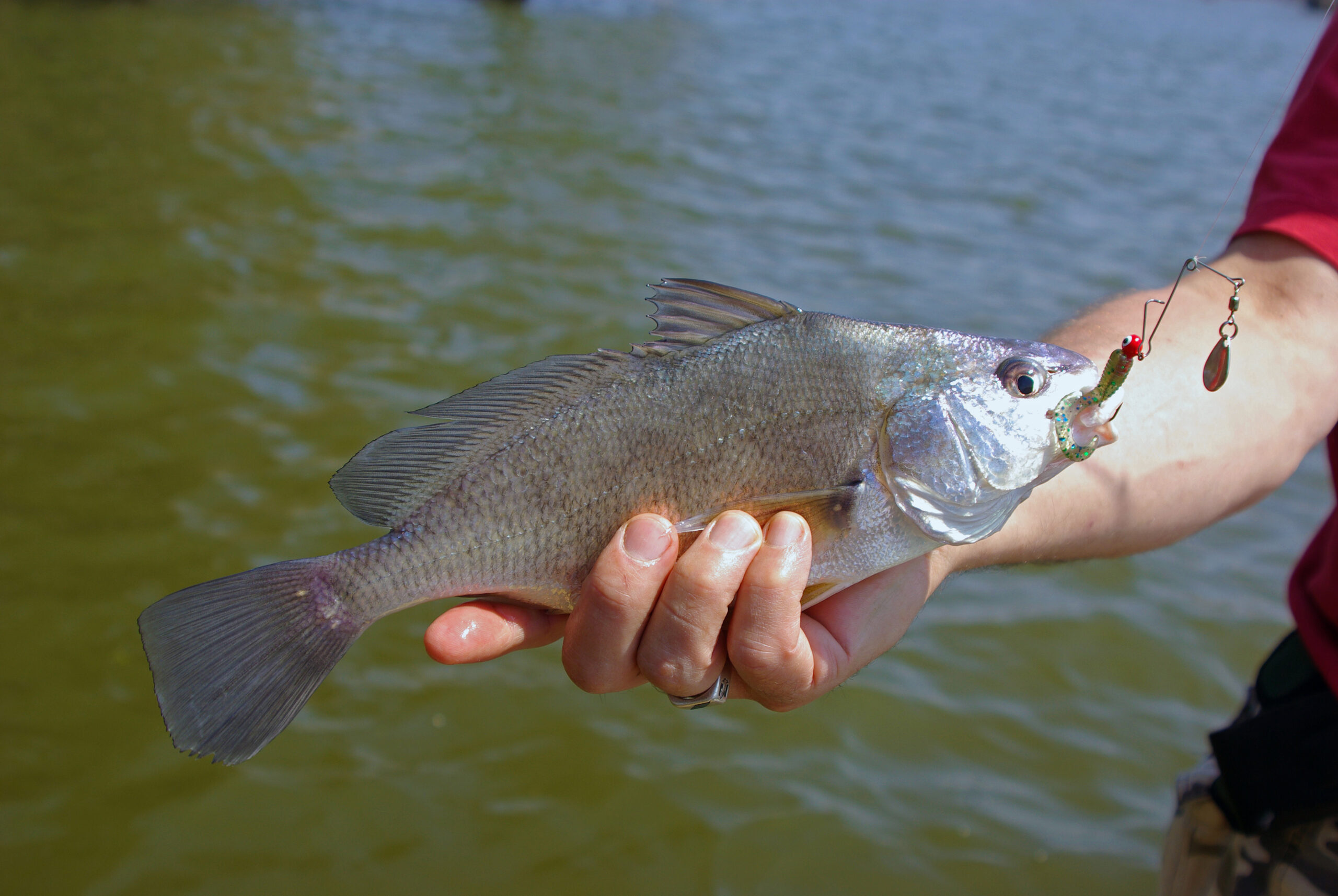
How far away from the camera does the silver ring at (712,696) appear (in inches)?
91.7

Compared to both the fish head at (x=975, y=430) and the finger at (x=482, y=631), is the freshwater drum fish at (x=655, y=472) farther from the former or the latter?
the finger at (x=482, y=631)

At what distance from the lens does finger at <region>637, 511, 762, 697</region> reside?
6.77 feet

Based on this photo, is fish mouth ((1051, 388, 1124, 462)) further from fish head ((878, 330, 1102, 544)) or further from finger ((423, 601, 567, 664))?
finger ((423, 601, 567, 664))

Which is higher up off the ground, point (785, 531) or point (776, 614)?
point (785, 531)

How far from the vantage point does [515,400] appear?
7.30 ft

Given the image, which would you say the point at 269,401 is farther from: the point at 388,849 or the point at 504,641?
the point at 504,641

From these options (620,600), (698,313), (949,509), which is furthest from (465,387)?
(949,509)

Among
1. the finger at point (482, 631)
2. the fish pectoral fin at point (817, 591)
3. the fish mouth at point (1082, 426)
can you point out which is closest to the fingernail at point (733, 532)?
the fish pectoral fin at point (817, 591)

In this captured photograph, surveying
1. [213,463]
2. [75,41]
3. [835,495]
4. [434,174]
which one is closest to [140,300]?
[213,463]

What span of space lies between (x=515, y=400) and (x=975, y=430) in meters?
1.06

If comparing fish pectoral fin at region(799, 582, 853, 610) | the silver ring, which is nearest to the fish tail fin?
the silver ring

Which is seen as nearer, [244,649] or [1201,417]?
[244,649]

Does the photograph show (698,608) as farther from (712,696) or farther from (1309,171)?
(1309,171)

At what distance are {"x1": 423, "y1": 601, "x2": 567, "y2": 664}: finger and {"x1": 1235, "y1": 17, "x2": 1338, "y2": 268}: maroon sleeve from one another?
2.20 m
